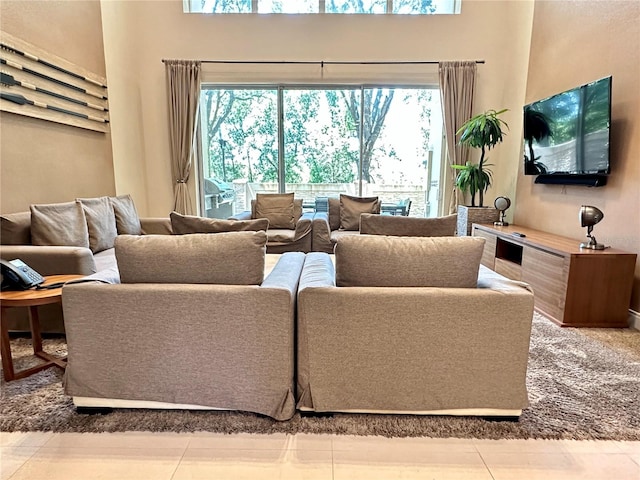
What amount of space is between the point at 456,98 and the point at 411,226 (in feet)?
11.0

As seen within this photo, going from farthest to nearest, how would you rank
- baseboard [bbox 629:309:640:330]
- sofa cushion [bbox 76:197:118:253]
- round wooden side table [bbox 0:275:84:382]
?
1. sofa cushion [bbox 76:197:118:253]
2. baseboard [bbox 629:309:640:330]
3. round wooden side table [bbox 0:275:84:382]

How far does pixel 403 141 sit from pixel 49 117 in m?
3.99

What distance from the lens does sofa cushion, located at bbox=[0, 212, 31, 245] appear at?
98.0 inches

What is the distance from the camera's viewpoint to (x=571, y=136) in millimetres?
3160

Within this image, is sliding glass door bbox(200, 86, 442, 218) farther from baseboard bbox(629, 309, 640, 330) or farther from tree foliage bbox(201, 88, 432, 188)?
baseboard bbox(629, 309, 640, 330)

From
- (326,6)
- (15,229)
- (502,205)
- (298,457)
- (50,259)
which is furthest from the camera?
(326,6)

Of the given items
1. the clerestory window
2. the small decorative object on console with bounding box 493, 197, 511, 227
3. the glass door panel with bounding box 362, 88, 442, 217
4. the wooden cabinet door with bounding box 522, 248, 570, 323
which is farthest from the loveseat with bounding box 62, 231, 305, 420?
the clerestory window

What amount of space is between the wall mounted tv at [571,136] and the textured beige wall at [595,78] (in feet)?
0.34

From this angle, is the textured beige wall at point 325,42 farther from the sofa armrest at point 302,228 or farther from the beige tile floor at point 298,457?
the beige tile floor at point 298,457

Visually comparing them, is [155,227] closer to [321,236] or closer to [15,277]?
[321,236]

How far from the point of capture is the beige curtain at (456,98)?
4.69 metres

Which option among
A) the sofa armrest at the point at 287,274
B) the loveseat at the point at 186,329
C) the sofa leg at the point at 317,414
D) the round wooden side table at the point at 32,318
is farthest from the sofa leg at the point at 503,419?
the round wooden side table at the point at 32,318

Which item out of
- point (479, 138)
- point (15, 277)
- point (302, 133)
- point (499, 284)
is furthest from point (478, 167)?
point (15, 277)

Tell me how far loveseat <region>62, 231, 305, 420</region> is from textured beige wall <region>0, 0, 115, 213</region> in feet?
6.32
